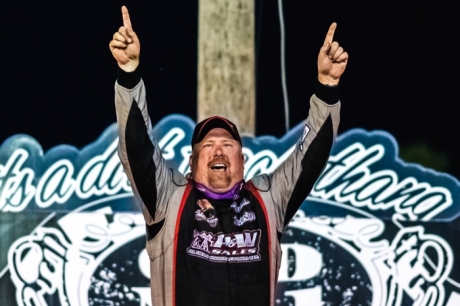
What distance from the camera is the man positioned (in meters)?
2.89

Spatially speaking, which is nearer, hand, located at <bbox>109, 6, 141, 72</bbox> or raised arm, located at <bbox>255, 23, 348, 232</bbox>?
hand, located at <bbox>109, 6, 141, 72</bbox>

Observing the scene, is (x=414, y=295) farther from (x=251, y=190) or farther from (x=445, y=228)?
(x=251, y=190)

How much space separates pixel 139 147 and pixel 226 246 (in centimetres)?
42

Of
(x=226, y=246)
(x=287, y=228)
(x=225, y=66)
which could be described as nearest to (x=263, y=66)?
(x=225, y=66)

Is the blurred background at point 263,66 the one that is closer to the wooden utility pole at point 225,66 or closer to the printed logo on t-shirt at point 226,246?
the wooden utility pole at point 225,66

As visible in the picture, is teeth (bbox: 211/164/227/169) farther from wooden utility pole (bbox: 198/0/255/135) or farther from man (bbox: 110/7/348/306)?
wooden utility pole (bbox: 198/0/255/135)

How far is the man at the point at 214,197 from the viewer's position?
2.89m

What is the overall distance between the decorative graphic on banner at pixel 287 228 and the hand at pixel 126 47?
1.52 metres

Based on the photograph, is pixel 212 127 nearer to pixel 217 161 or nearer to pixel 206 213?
pixel 217 161

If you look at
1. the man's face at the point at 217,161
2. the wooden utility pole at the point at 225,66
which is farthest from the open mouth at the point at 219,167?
the wooden utility pole at the point at 225,66

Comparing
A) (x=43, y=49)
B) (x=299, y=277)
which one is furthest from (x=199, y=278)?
(x=43, y=49)

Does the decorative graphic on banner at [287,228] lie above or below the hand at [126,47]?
below

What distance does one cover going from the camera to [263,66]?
4.42 meters

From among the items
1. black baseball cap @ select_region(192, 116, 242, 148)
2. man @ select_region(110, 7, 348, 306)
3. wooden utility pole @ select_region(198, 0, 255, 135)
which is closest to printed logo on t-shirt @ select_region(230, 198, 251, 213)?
man @ select_region(110, 7, 348, 306)
